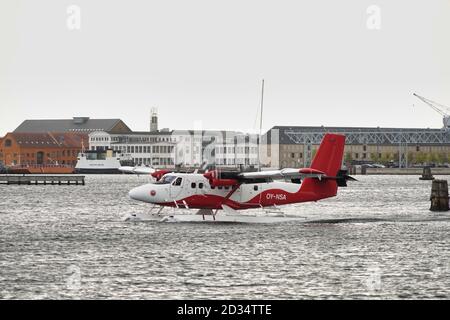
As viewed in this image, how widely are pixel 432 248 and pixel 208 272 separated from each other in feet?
55.0

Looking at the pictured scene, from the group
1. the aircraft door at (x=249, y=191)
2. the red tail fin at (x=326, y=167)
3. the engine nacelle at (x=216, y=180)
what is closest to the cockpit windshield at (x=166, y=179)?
the engine nacelle at (x=216, y=180)

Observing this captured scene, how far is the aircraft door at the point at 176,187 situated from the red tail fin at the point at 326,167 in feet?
28.6

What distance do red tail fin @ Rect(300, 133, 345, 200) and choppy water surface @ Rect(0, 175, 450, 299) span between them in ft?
8.41

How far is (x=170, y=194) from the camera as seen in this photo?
6838 cm

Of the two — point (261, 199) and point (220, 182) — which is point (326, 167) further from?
point (220, 182)

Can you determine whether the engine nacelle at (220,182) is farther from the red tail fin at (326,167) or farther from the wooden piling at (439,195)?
the wooden piling at (439,195)

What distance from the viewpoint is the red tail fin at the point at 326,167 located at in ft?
235

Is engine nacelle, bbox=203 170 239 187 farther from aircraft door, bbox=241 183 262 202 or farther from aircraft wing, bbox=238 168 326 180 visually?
aircraft door, bbox=241 183 262 202

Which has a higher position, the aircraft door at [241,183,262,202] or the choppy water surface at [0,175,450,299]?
the aircraft door at [241,183,262,202]

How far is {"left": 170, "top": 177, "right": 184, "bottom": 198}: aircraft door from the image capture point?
68.4 m

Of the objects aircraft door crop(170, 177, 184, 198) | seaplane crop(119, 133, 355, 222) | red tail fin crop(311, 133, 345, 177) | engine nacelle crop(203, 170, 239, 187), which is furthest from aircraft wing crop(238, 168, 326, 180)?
aircraft door crop(170, 177, 184, 198)
